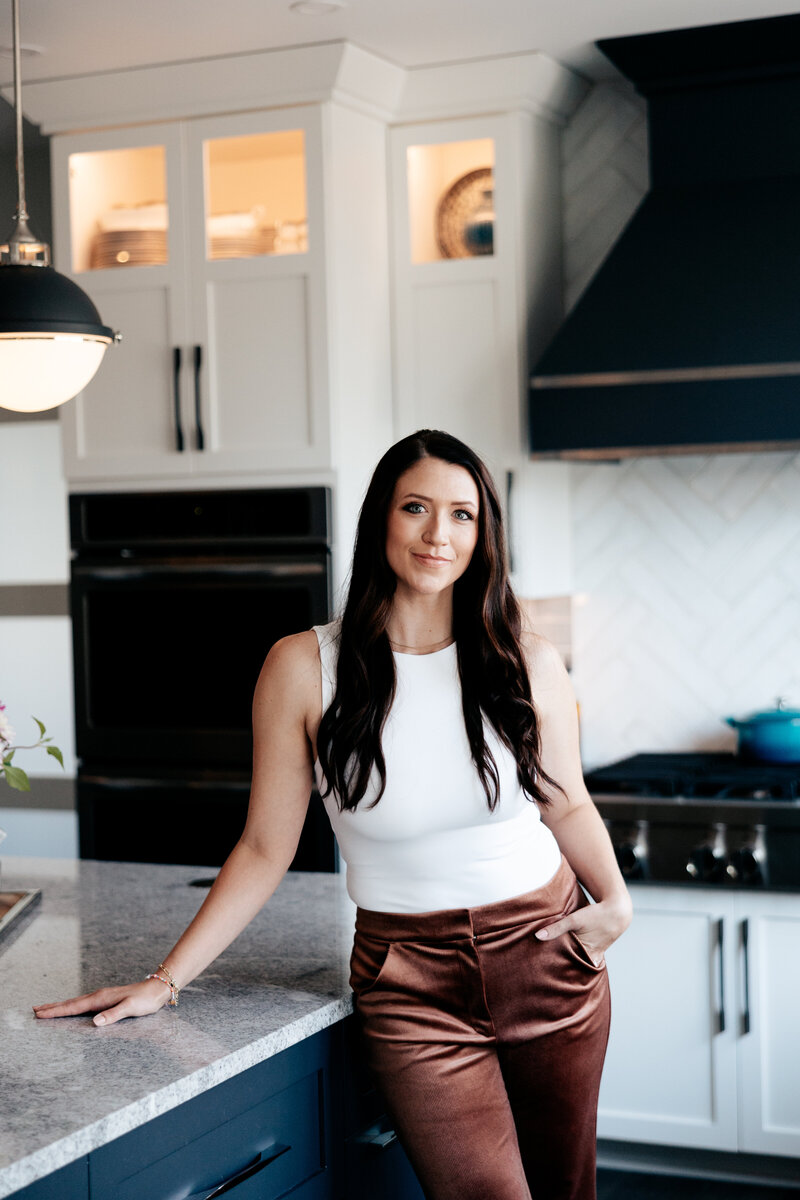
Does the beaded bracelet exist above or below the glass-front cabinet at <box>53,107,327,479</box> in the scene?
below

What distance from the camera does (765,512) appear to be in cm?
366

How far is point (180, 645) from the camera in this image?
11.4 feet

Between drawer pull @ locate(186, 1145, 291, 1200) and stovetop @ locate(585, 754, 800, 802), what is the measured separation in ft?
5.75

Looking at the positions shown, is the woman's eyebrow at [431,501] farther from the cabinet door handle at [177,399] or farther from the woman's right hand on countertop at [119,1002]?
the cabinet door handle at [177,399]

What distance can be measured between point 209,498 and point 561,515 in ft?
3.15

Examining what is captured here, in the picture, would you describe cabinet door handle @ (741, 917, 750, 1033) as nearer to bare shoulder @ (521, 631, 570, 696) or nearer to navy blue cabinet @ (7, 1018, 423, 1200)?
navy blue cabinet @ (7, 1018, 423, 1200)

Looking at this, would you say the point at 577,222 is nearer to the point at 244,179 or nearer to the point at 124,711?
the point at 244,179

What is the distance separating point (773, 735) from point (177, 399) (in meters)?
1.67

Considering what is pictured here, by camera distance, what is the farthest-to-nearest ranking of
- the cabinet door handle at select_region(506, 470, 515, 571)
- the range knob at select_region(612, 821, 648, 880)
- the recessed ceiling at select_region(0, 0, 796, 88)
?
the cabinet door handle at select_region(506, 470, 515, 571) < the range knob at select_region(612, 821, 648, 880) < the recessed ceiling at select_region(0, 0, 796, 88)

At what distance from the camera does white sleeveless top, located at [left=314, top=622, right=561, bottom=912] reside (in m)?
1.71

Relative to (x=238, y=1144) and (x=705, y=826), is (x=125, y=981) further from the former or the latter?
(x=705, y=826)

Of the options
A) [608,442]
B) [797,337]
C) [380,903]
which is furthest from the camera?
[608,442]

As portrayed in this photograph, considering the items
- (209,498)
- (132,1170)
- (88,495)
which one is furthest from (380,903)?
(88,495)

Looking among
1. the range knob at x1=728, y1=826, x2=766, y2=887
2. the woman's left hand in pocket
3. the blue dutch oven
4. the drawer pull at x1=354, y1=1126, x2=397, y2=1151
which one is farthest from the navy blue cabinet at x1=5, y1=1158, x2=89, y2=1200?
the blue dutch oven
